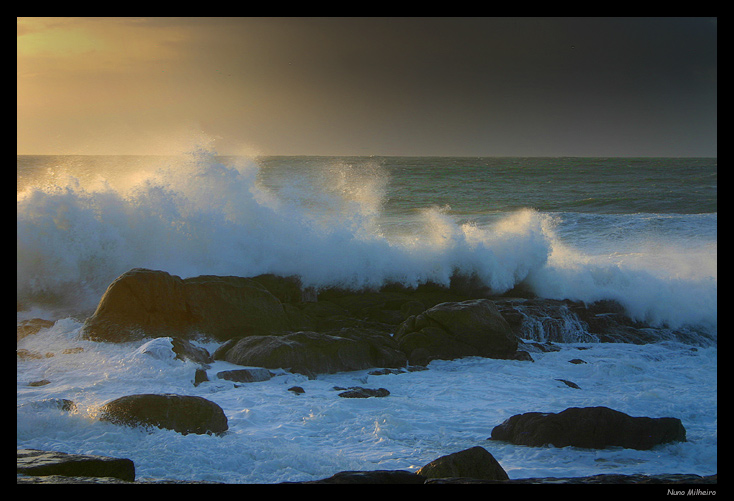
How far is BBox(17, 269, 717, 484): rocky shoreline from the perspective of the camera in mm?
4217

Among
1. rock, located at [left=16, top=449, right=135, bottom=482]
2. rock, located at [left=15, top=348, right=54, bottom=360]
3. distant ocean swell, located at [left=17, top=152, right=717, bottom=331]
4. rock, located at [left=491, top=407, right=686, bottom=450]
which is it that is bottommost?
rock, located at [left=491, top=407, right=686, bottom=450]

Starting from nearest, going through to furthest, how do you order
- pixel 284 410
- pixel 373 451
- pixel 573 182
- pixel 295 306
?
pixel 373 451
pixel 284 410
pixel 295 306
pixel 573 182

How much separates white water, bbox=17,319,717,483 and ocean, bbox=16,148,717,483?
0.08 ft

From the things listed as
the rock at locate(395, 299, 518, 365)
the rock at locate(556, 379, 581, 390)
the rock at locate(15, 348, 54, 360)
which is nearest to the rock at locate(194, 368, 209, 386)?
the rock at locate(15, 348, 54, 360)

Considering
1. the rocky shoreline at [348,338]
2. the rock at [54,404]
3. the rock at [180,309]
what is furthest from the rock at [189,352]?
the rock at [54,404]

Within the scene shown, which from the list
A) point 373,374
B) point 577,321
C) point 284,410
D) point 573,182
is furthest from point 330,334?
point 573,182

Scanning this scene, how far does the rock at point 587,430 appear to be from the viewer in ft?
17.2

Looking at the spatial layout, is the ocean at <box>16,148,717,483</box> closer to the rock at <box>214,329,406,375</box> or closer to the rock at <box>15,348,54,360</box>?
the rock at <box>15,348,54,360</box>

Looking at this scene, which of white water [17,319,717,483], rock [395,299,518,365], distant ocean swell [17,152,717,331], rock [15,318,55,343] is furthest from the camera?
distant ocean swell [17,152,717,331]

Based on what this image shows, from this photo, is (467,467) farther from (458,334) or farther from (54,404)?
(458,334)

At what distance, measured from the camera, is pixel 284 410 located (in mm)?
5867
